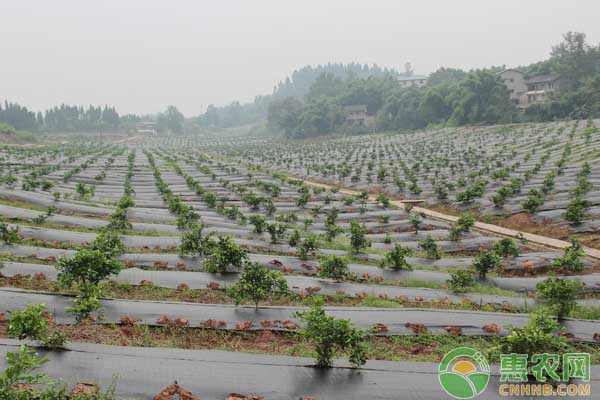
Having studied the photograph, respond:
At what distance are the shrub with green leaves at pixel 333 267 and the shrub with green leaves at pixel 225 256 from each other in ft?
4.76

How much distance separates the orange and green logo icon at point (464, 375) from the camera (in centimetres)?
468

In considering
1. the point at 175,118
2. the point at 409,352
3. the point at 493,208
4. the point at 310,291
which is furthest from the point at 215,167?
the point at 175,118

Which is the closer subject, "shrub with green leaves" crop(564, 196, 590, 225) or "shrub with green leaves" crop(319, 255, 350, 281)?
"shrub with green leaves" crop(319, 255, 350, 281)

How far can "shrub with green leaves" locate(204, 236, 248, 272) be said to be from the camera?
27.0 ft

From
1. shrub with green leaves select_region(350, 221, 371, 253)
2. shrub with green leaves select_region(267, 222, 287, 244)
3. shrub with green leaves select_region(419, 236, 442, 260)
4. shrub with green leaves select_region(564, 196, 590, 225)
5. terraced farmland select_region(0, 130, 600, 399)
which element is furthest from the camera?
shrub with green leaves select_region(564, 196, 590, 225)

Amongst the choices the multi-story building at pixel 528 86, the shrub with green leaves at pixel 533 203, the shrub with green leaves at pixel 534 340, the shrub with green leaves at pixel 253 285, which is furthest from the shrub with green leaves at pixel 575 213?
the multi-story building at pixel 528 86

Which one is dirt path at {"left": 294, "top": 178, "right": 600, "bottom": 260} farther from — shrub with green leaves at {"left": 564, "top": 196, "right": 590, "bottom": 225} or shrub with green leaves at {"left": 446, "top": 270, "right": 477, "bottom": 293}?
shrub with green leaves at {"left": 446, "top": 270, "right": 477, "bottom": 293}

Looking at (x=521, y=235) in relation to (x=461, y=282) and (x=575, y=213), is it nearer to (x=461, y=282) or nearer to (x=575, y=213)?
(x=575, y=213)

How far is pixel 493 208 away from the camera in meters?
17.4

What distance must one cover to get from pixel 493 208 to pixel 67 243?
570 inches

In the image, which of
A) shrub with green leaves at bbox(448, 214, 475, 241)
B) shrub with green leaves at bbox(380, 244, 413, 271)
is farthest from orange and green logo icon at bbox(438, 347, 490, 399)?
shrub with green leaves at bbox(448, 214, 475, 241)

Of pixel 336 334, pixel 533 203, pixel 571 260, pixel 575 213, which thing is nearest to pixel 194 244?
pixel 336 334

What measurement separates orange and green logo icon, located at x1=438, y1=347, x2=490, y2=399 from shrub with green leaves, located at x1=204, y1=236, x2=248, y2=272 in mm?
4100

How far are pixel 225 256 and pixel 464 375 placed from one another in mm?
4670
